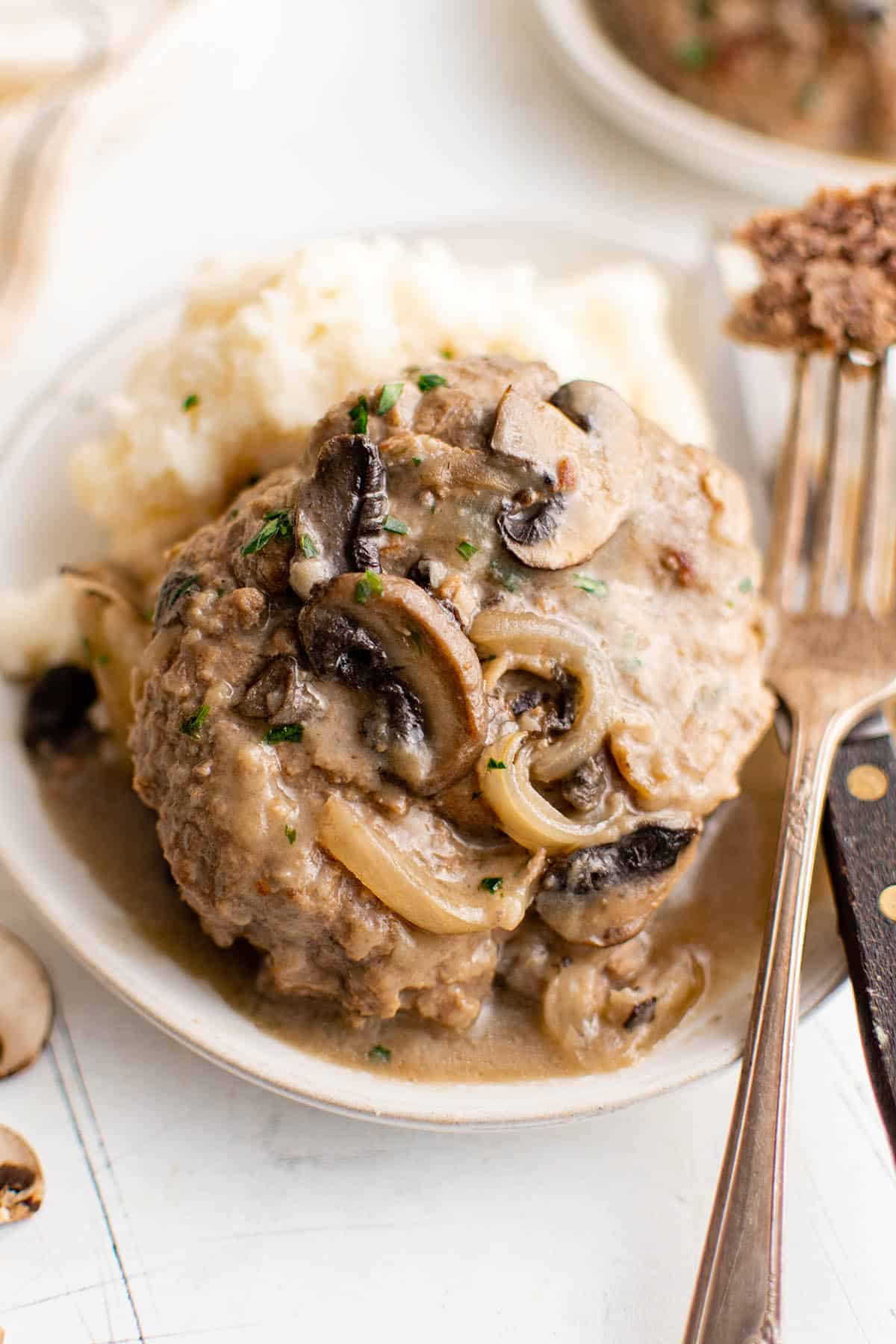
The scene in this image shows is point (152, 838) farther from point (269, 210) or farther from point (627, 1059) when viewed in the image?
point (269, 210)

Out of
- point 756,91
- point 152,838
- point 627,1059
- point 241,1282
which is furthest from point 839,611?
point 756,91

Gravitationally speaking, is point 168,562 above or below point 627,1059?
above

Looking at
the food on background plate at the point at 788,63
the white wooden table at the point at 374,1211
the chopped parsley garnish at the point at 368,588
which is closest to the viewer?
the chopped parsley garnish at the point at 368,588

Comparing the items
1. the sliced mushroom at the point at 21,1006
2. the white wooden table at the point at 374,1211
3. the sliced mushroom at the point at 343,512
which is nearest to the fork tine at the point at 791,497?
the white wooden table at the point at 374,1211

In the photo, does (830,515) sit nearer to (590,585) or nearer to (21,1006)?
(590,585)

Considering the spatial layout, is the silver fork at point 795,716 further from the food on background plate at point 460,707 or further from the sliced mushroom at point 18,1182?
the sliced mushroom at point 18,1182

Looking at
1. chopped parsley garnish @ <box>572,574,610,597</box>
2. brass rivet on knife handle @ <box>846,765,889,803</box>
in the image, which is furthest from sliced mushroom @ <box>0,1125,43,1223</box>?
brass rivet on knife handle @ <box>846,765,889,803</box>

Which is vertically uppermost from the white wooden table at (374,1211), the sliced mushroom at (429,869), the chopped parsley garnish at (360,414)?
the chopped parsley garnish at (360,414)
